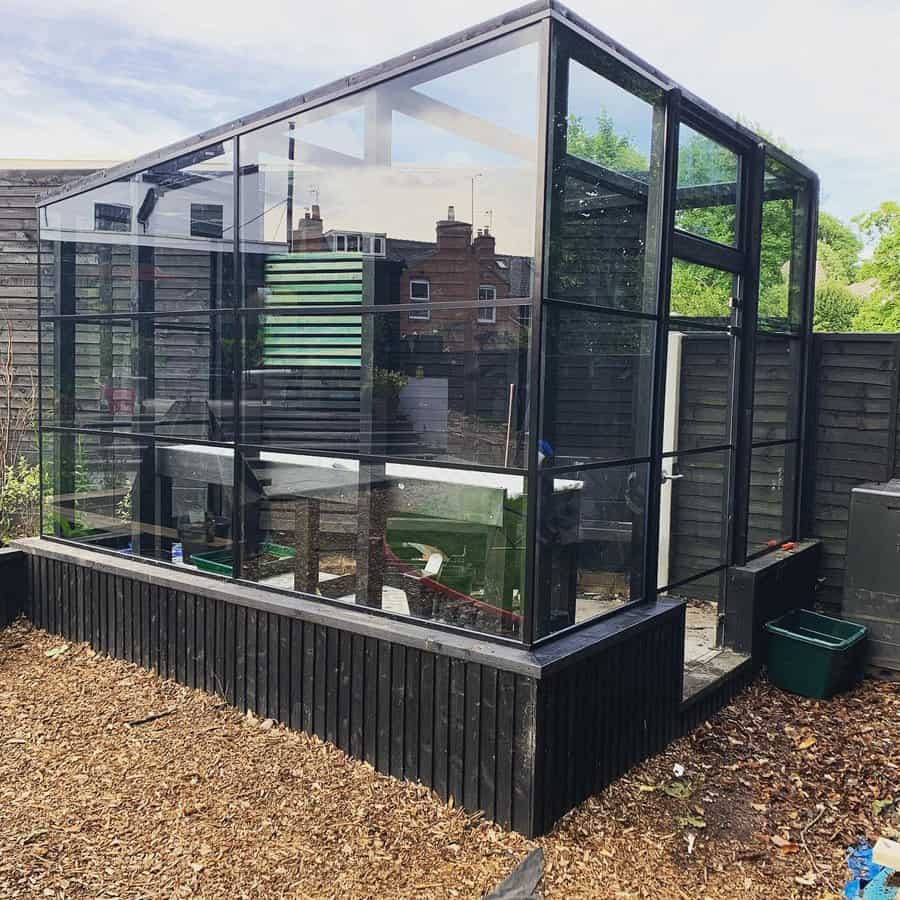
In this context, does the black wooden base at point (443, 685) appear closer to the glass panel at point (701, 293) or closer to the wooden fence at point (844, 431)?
the glass panel at point (701, 293)

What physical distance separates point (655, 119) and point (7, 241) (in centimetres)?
694

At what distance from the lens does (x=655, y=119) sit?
4250 mm

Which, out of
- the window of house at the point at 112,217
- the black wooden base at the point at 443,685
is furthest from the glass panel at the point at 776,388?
the window of house at the point at 112,217

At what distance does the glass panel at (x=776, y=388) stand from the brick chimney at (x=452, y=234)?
2.58 metres

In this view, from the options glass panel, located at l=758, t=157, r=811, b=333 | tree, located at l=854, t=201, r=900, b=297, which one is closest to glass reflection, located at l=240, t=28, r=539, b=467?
glass panel, located at l=758, t=157, r=811, b=333

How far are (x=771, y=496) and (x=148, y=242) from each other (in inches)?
171

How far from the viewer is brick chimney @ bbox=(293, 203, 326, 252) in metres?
A: 4.36

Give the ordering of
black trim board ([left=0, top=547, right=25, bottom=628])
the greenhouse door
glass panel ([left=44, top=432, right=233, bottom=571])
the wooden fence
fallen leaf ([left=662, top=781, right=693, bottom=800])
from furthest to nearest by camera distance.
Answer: black trim board ([left=0, top=547, right=25, bottom=628])
the wooden fence
glass panel ([left=44, top=432, right=233, bottom=571])
the greenhouse door
fallen leaf ([left=662, top=781, right=693, bottom=800])

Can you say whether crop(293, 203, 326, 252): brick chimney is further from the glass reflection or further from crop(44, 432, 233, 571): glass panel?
crop(44, 432, 233, 571): glass panel

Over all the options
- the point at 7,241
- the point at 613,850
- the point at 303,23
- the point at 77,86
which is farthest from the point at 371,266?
the point at 77,86

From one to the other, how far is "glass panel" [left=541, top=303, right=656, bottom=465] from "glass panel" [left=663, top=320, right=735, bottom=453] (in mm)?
900

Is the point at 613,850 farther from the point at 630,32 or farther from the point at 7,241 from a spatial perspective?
the point at 630,32

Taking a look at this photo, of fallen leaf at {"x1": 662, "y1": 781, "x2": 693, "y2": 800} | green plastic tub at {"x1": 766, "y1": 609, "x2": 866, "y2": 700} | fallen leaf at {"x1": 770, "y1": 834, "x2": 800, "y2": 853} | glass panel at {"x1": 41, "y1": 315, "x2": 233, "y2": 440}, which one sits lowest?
fallen leaf at {"x1": 770, "y1": 834, "x2": 800, "y2": 853}

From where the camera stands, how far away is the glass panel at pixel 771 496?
5.80 m
